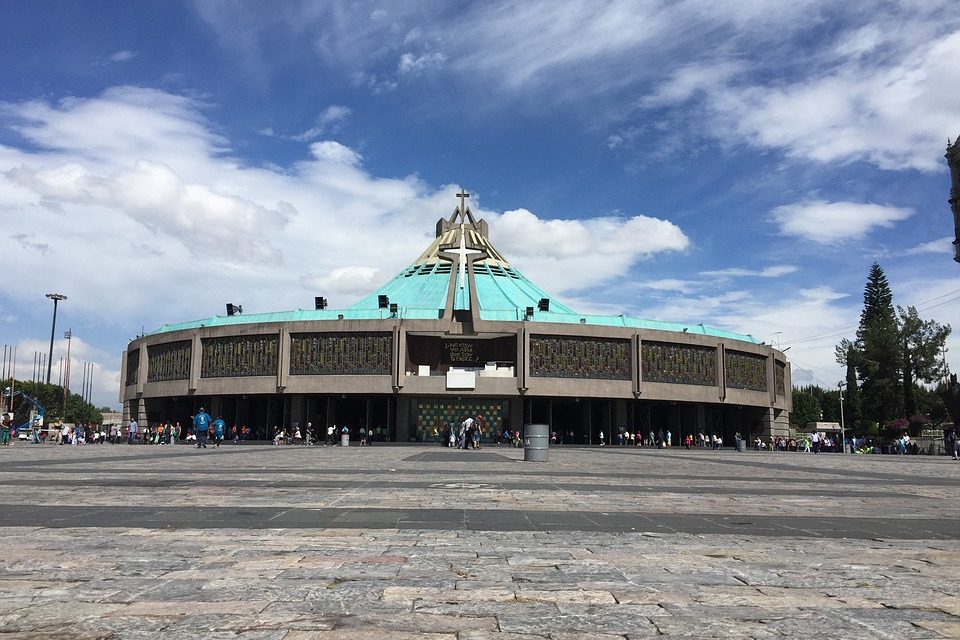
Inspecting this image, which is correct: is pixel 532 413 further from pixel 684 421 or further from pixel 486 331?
pixel 684 421

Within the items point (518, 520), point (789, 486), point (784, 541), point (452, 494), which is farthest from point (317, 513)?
point (789, 486)

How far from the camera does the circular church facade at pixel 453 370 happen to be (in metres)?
52.0

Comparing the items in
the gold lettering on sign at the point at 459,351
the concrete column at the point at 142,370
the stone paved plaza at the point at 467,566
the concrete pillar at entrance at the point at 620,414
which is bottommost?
the stone paved plaza at the point at 467,566

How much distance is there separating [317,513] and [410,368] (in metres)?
45.2

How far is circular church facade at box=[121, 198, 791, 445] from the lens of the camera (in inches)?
2046

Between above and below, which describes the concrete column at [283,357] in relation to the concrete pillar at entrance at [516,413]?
above

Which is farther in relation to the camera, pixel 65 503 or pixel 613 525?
pixel 65 503

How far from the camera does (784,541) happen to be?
23.3 feet

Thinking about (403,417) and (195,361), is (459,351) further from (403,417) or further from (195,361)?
(195,361)

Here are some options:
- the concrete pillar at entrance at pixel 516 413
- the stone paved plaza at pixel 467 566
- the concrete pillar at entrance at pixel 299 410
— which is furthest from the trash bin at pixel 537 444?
the concrete pillar at entrance at pixel 299 410

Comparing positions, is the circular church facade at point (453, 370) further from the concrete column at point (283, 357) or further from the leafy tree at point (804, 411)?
the leafy tree at point (804, 411)

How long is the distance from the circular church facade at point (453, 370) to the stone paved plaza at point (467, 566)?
40.6m

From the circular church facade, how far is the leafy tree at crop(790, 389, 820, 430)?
55.3m

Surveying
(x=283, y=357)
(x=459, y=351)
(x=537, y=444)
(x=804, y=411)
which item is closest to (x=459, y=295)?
(x=459, y=351)
